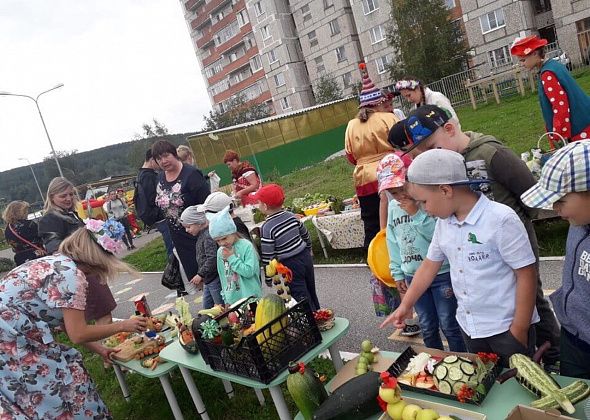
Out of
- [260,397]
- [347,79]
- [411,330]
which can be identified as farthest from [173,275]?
[347,79]

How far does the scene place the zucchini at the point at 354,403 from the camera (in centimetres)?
191

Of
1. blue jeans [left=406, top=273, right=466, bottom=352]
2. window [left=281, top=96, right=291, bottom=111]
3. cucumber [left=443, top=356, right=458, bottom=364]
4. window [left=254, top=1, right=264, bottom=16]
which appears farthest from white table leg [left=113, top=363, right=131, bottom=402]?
window [left=254, top=1, right=264, bottom=16]

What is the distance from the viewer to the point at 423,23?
73.2ft

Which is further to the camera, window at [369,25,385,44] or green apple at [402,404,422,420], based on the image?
window at [369,25,385,44]

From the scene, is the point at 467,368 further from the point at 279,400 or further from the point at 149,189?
the point at 149,189

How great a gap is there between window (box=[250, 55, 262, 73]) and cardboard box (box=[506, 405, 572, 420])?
45.5 m

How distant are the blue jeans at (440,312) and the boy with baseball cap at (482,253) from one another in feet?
1.87

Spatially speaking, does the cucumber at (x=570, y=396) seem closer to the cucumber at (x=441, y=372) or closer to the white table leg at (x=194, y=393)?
the cucumber at (x=441, y=372)

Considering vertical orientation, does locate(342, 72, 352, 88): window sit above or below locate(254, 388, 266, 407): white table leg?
above

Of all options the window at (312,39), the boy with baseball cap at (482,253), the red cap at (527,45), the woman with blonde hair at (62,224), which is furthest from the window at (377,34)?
the boy with baseball cap at (482,253)

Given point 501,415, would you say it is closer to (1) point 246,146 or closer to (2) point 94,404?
(2) point 94,404

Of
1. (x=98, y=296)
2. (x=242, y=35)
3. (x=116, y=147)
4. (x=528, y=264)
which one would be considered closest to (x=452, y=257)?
(x=528, y=264)

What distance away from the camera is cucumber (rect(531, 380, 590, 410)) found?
4.99 feet

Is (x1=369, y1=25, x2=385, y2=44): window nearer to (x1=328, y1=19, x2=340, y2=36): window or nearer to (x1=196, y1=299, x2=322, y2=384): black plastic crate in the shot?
(x1=328, y1=19, x2=340, y2=36): window
